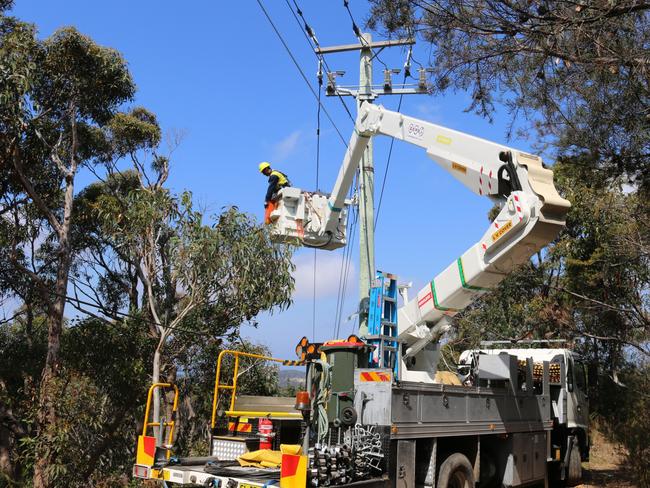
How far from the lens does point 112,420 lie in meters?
17.4

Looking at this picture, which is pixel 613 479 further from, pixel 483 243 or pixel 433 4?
pixel 433 4

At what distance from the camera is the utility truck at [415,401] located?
7480 mm

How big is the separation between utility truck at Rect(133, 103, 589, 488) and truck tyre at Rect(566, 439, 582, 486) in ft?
1.01

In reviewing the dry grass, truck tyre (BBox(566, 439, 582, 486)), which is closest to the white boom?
truck tyre (BBox(566, 439, 582, 486))

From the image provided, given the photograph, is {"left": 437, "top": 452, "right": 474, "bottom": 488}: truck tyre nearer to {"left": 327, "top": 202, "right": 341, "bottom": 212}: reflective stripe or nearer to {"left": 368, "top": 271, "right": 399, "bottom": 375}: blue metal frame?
{"left": 368, "top": 271, "right": 399, "bottom": 375}: blue metal frame

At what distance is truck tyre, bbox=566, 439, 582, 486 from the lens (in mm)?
12586

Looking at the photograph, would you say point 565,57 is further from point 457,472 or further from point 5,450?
point 5,450

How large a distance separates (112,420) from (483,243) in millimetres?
12033

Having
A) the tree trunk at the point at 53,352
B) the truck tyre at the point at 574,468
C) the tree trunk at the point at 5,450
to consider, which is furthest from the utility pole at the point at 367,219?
the tree trunk at the point at 5,450

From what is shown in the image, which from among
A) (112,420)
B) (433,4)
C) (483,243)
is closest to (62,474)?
(112,420)

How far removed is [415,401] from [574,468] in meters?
6.30

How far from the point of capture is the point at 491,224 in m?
8.88

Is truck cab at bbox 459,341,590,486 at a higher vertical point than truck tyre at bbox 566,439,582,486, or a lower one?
higher

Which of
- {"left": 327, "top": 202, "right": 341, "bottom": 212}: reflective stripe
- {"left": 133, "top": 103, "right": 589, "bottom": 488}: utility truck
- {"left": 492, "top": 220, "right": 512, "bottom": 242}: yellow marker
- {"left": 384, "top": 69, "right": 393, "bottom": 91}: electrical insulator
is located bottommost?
{"left": 133, "top": 103, "right": 589, "bottom": 488}: utility truck
